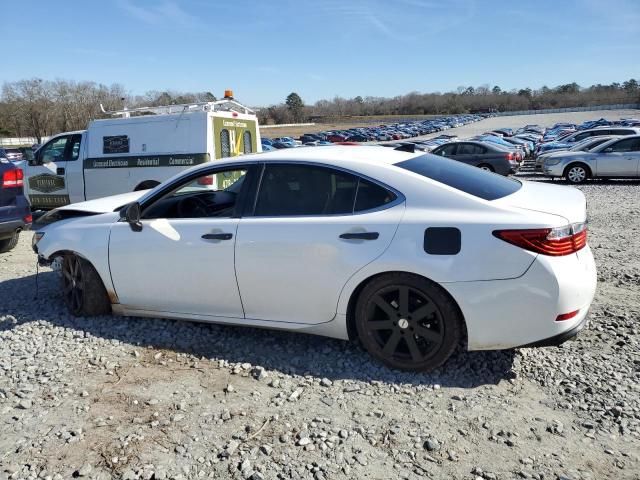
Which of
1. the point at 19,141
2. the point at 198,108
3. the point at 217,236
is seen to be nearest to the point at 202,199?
the point at 217,236

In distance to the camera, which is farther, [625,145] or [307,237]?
[625,145]

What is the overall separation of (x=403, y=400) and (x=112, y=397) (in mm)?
1894

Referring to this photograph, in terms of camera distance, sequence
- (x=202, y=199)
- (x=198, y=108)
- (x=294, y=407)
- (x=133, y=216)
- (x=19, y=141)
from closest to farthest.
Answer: (x=294, y=407) < (x=133, y=216) < (x=202, y=199) < (x=198, y=108) < (x=19, y=141)

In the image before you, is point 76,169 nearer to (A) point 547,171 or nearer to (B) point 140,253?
(B) point 140,253

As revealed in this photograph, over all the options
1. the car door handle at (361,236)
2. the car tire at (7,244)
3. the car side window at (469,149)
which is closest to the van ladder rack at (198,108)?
the car tire at (7,244)

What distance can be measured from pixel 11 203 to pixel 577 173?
1528 cm

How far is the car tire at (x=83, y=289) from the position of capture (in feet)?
15.3

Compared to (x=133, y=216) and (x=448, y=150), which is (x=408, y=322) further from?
(x=448, y=150)

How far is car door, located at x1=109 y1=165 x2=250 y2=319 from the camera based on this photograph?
13.2 feet

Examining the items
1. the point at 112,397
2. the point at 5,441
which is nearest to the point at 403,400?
the point at 112,397

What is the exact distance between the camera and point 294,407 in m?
3.29

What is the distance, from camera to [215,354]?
13.4 feet

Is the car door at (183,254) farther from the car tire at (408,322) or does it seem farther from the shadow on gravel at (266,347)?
the car tire at (408,322)

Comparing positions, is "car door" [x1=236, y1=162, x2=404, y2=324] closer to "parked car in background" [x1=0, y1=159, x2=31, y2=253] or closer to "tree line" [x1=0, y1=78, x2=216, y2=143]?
"parked car in background" [x1=0, y1=159, x2=31, y2=253]
